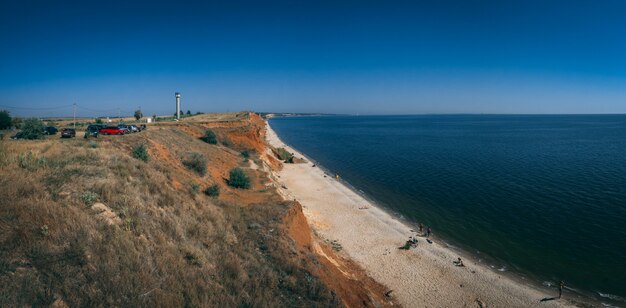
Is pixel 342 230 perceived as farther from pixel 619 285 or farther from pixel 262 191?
pixel 619 285

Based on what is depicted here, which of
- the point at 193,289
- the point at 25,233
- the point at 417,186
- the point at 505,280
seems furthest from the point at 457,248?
the point at 25,233

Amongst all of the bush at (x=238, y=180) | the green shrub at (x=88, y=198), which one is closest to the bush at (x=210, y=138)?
the bush at (x=238, y=180)

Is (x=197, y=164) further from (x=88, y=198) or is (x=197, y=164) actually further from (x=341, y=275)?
(x=341, y=275)

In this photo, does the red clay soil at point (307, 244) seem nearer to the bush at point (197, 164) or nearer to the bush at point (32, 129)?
the bush at point (197, 164)

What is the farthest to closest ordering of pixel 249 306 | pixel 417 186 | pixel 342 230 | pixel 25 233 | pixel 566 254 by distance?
pixel 417 186, pixel 342 230, pixel 566 254, pixel 249 306, pixel 25 233

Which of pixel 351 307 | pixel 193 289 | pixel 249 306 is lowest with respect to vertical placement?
pixel 351 307

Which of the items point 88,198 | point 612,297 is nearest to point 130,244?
point 88,198
